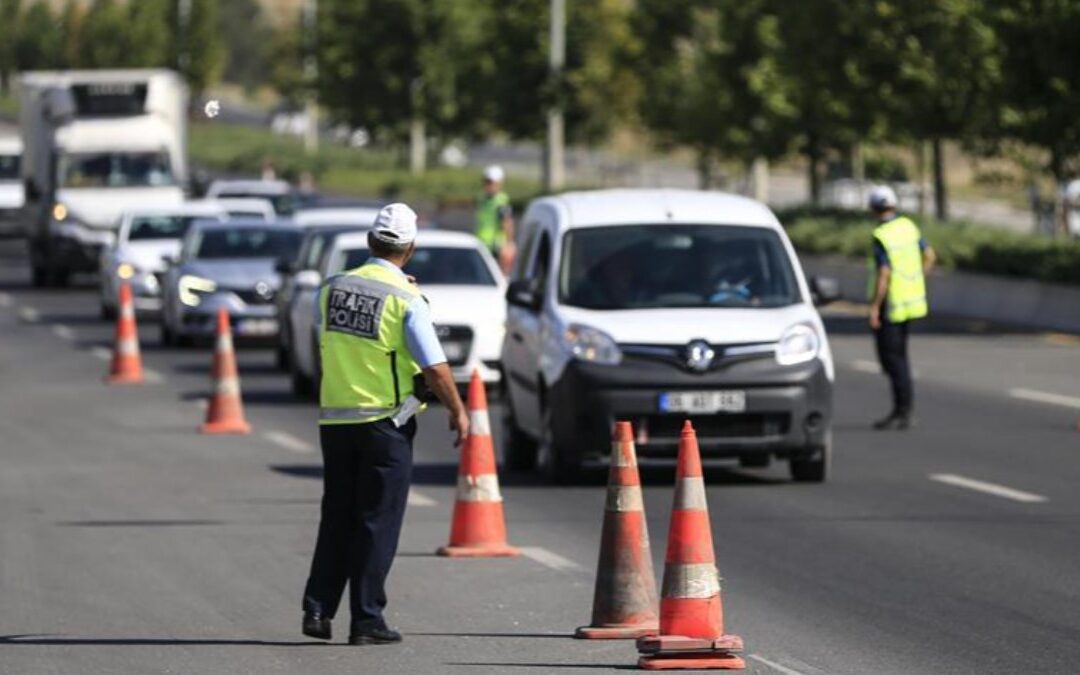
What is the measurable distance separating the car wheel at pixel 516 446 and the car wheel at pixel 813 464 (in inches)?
73.2

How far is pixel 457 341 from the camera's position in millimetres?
23391

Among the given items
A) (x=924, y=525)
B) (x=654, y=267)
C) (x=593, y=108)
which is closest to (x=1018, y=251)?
(x=654, y=267)

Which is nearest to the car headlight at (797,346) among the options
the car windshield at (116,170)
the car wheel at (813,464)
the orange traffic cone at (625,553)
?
the car wheel at (813,464)

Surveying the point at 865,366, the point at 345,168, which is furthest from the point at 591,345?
the point at 345,168

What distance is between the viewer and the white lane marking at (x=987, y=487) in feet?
52.6

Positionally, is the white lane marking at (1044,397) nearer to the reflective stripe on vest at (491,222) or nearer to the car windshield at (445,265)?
the car windshield at (445,265)

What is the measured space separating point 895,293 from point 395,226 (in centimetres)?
1085

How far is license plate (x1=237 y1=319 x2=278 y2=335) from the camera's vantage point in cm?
3073

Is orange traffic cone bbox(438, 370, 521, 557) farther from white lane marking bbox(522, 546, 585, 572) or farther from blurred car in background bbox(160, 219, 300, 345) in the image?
blurred car in background bbox(160, 219, 300, 345)

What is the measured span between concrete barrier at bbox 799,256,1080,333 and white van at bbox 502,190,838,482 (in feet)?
48.2

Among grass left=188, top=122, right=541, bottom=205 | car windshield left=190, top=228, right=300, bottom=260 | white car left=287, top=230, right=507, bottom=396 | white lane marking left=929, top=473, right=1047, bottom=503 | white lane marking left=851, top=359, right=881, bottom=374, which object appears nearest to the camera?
white lane marking left=929, top=473, right=1047, bottom=503

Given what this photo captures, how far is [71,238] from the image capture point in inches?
1825

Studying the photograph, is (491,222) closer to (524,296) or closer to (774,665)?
(524,296)

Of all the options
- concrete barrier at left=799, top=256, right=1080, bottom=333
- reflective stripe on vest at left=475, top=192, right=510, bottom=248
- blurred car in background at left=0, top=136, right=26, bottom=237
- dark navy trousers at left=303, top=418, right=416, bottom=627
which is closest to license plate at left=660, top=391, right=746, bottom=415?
dark navy trousers at left=303, top=418, right=416, bottom=627
